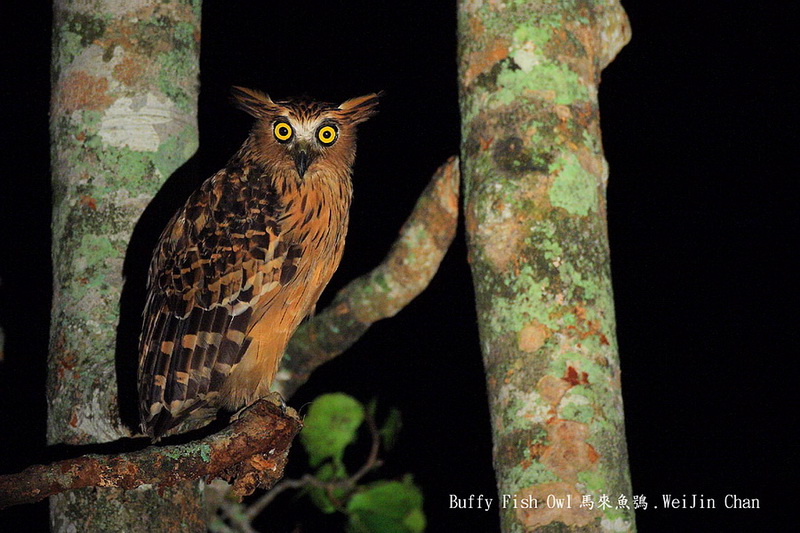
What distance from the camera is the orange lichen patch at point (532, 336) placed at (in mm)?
2186

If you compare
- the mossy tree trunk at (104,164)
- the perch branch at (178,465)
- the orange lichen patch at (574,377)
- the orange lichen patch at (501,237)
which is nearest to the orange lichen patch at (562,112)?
the orange lichen patch at (501,237)

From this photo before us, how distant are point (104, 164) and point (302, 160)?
0.75 metres

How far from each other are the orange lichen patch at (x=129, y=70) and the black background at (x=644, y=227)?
6.47 ft

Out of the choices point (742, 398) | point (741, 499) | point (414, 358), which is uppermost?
point (414, 358)

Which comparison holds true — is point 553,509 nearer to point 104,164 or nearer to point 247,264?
point 247,264

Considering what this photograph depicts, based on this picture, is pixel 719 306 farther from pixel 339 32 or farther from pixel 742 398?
pixel 339 32

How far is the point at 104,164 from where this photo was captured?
2.91 meters

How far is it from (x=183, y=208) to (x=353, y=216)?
2012 millimetres

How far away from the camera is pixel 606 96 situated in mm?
5379

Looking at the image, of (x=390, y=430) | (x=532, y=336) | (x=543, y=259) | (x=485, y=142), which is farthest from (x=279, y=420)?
(x=390, y=430)

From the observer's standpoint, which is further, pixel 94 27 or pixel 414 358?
pixel 414 358

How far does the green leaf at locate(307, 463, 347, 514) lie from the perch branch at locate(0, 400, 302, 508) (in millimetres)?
1399

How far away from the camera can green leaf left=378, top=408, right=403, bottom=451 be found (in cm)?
419

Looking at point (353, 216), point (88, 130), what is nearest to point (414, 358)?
point (353, 216)
